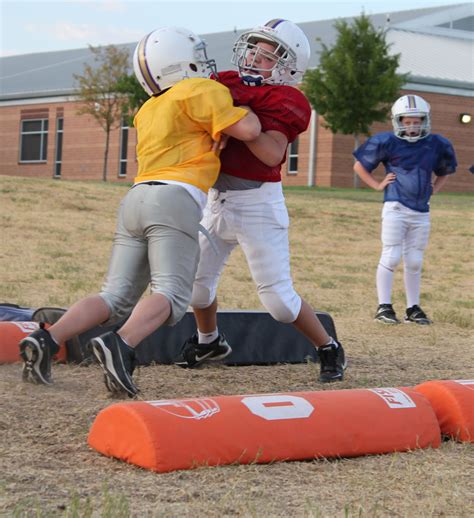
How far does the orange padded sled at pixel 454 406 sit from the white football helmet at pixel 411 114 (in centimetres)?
507

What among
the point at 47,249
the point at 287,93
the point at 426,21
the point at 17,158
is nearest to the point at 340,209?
the point at 47,249

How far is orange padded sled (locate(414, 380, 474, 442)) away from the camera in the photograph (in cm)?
466

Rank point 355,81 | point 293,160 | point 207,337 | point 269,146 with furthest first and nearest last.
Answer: point 293,160
point 355,81
point 207,337
point 269,146

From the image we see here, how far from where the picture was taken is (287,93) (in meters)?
5.57

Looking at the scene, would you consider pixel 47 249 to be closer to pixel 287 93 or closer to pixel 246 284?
pixel 246 284

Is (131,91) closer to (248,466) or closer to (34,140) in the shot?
(34,140)

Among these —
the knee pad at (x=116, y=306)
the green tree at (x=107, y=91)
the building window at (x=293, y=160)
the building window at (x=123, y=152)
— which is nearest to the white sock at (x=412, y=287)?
the knee pad at (x=116, y=306)

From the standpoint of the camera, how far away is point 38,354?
17.0ft

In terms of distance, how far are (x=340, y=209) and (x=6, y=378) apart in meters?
18.2

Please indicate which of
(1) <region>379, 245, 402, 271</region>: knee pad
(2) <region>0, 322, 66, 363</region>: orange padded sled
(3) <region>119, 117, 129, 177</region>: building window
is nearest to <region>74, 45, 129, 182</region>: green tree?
(3) <region>119, 117, 129, 177</region>: building window

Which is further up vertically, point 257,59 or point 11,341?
point 257,59

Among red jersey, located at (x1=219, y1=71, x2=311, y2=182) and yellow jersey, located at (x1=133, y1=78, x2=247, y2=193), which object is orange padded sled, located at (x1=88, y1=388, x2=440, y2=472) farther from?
red jersey, located at (x1=219, y1=71, x2=311, y2=182)

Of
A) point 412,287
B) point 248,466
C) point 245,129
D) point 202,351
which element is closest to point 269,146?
point 245,129

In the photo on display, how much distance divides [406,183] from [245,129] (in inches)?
190
